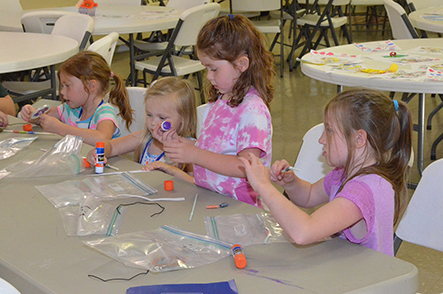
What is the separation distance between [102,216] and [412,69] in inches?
67.5

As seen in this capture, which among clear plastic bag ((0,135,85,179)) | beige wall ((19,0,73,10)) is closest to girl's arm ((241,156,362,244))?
clear plastic bag ((0,135,85,179))

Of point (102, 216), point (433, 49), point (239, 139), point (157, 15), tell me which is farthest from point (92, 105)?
point (157, 15)

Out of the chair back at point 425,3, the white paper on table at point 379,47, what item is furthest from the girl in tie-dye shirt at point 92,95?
the chair back at point 425,3

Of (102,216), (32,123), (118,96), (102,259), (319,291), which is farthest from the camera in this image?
(118,96)

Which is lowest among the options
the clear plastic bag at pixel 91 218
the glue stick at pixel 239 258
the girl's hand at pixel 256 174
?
the clear plastic bag at pixel 91 218

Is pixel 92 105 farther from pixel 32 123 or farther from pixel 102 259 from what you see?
pixel 102 259

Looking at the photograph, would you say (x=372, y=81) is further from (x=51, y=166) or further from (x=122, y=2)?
(x=122, y=2)

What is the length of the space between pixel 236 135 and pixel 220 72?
200 mm

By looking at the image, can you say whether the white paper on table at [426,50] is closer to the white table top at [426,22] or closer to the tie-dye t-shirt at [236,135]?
the white table top at [426,22]

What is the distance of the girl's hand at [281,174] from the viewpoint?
1.37 metres

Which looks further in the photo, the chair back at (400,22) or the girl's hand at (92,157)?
the chair back at (400,22)

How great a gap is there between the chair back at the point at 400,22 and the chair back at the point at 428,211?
91.9 inches

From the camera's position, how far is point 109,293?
93 cm

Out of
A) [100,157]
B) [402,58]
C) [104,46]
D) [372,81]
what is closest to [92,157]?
[100,157]
